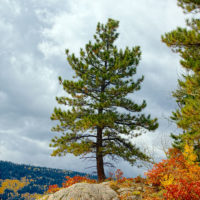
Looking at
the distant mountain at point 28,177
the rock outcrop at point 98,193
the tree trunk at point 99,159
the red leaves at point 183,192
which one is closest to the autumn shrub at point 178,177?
the red leaves at point 183,192

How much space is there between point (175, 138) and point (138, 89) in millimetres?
4284

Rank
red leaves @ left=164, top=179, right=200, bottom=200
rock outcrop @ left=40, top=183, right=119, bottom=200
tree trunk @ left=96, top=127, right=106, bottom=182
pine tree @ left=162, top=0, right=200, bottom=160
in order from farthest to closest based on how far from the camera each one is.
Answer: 1. tree trunk @ left=96, top=127, right=106, bottom=182
2. pine tree @ left=162, top=0, right=200, bottom=160
3. rock outcrop @ left=40, top=183, right=119, bottom=200
4. red leaves @ left=164, top=179, right=200, bottom=200

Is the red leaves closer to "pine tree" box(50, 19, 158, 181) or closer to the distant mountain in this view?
"pine tree" box(50, 19, 158, 181)

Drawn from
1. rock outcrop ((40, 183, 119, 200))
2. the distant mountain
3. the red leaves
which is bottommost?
the distant mountain

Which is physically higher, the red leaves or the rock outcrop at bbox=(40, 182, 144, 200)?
the red leaves

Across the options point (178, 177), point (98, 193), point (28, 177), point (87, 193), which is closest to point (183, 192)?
point (178, 177)

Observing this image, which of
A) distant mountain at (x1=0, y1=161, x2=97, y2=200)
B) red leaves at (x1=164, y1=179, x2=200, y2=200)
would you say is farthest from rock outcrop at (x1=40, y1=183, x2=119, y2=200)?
distant mountain at (x1=0, y1=161, x2=97, y2=200)

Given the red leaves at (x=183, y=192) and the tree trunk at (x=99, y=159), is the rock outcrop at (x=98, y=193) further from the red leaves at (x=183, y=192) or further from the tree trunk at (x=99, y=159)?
the tree trunk at (x=99, y=159)

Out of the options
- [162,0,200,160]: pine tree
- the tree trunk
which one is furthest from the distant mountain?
[162,0,200,160]: pine tree

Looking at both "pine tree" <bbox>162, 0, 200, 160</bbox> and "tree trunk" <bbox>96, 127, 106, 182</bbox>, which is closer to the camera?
"pine tree" <bbox>162, 0, 200, 160</bbox>

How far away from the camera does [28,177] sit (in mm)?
164625

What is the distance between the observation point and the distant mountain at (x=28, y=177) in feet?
491

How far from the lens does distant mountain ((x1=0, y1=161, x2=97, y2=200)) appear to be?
150 meters

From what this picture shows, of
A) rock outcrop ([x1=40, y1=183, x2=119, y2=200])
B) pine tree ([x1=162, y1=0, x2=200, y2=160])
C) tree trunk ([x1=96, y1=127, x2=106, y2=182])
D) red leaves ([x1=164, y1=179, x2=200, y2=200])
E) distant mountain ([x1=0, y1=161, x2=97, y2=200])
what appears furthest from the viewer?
distant mountain ([x1=0, y1=161, x2=97, y2=200])
